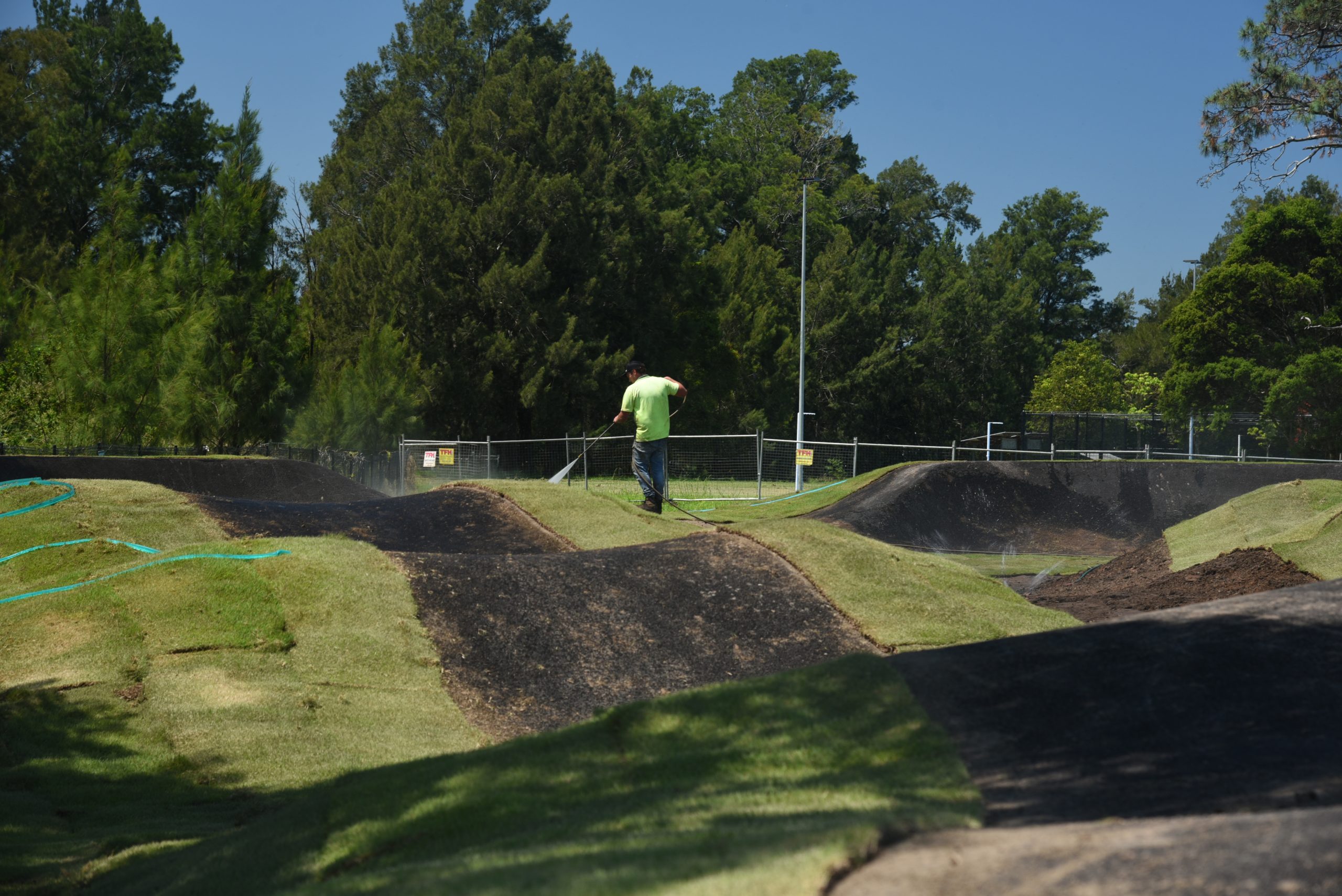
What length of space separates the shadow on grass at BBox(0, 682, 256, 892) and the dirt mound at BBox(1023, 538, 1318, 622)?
8.14m

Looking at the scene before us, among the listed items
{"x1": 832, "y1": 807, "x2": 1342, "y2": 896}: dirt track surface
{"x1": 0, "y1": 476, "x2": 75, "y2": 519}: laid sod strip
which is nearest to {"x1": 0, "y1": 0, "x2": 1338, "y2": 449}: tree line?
{"x1": 0, "y1": 476, "x2": 75, "y2": 519}: laid sod strip

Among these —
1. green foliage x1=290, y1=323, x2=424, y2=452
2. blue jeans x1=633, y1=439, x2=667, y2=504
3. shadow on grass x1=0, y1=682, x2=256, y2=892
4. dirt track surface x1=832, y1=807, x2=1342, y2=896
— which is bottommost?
shadow on grass x1=0, y1=682, x2=256, y2=892

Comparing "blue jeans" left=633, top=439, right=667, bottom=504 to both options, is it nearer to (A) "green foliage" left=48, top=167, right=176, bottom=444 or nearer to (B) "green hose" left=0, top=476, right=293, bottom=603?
(B) "green hose" left=0, top=476, right=293, bottom=603

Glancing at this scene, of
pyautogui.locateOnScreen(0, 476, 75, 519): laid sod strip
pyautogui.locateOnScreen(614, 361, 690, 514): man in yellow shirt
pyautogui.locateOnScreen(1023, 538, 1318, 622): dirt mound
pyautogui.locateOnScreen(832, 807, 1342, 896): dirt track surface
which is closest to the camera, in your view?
pyautogui.locateOnScreen(832, 807, 1342, 896): dirt track surface

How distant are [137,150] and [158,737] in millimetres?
39525

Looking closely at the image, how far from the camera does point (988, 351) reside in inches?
2099

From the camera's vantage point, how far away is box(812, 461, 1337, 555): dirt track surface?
1822cm

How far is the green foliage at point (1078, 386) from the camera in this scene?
5222 cm

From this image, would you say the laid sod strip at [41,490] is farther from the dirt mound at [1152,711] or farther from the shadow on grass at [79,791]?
the dirt mound at [1152,711]

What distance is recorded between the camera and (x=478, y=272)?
37031 mm

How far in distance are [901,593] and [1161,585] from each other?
17.2 ft

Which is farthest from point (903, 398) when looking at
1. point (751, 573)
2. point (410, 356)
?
point (751, 573)

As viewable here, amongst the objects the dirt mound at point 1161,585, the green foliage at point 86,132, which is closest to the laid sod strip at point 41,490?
the dirt mound at point 1161,585

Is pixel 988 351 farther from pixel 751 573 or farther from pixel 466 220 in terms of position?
pixel 751 573
